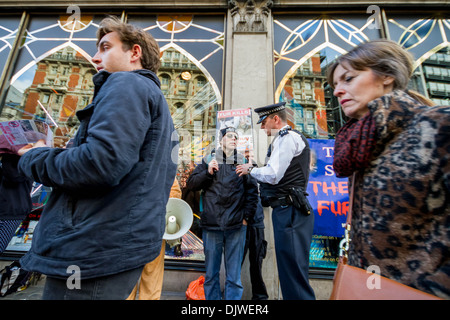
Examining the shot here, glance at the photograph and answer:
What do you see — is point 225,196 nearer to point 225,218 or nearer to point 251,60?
point 225,218

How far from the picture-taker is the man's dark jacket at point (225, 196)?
117 inches

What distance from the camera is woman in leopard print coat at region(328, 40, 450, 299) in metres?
0.78

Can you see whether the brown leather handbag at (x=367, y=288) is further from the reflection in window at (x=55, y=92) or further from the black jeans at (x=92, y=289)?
the reflection in window at (x=55, y=92)

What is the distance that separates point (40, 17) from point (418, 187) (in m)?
8.53

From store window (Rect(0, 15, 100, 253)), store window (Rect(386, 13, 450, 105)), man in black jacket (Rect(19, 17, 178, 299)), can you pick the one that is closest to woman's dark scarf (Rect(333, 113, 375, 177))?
man in black jacket (Rect(19, 17, 178, 299))

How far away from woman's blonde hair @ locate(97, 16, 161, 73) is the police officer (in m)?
1.69

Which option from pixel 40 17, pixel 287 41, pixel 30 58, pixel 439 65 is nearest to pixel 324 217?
pixel 287 41

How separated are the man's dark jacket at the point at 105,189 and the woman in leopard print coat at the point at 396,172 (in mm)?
1035

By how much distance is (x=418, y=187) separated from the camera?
0.82 meters

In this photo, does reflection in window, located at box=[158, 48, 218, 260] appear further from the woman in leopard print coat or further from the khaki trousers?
the woman in leopard print coat

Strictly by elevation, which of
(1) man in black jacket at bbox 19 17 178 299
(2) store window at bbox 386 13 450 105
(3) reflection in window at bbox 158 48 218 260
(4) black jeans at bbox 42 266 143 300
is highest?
(2) store window at bbox 386 13 450 105

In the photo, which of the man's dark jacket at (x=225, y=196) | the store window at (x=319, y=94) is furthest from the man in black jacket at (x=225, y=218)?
the store window at (x=319, y=94)

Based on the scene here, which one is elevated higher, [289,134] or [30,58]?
[30,58]

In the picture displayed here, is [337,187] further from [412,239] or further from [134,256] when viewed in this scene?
[134,256]
